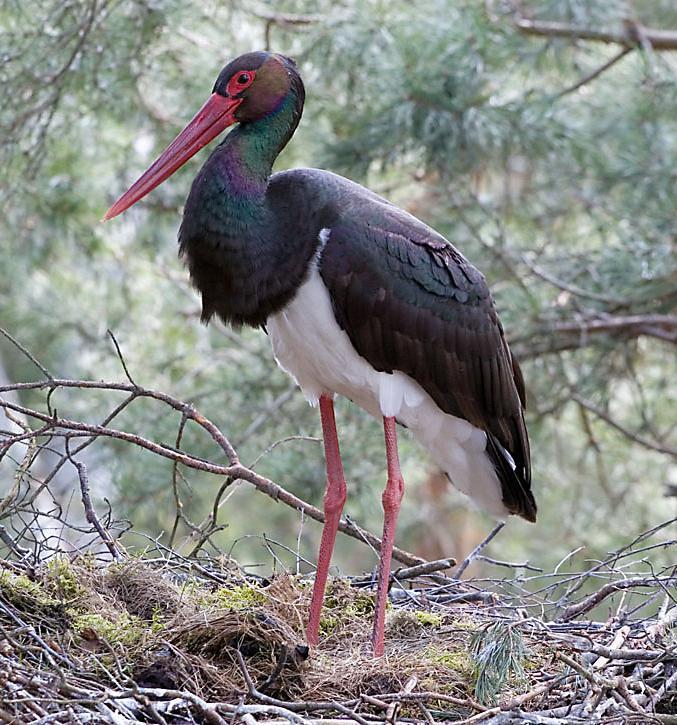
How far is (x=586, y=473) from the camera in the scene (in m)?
7.60

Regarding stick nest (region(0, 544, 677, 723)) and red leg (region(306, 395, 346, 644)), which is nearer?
stick nest (region(0, 544, 677, 723))

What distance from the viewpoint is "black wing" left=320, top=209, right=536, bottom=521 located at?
11.6ft

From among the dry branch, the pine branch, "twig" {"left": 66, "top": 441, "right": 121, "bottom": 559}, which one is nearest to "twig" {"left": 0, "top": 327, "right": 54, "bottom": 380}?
the dry branch

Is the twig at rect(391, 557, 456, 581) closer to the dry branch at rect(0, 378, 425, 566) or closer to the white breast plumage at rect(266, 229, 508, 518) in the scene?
the dry branch at rect(0, 378, 425, 566)

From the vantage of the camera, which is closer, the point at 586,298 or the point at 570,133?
the point at 586,298

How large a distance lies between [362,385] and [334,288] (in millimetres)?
348

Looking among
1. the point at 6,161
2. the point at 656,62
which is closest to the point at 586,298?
the point at 656,62

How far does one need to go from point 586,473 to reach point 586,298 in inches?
102

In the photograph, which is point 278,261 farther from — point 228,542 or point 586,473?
point 228,542

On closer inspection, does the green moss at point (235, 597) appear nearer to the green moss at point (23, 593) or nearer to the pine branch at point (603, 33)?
the green moss at point (23, 593)

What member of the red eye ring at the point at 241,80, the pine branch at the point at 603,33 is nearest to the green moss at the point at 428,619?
the red eye ring at the point at 241,80

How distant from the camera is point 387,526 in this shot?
3.74 meters

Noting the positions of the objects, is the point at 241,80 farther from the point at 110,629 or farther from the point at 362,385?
the point at 110,629

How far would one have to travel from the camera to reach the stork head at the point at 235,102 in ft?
12.3
